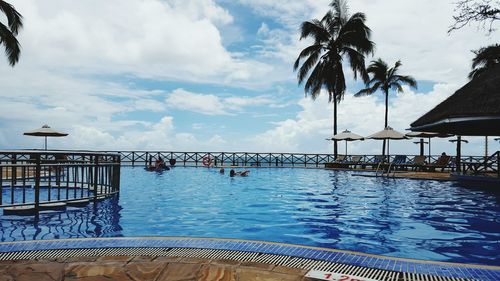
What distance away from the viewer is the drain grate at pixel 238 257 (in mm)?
4008

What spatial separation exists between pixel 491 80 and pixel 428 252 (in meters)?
10.9

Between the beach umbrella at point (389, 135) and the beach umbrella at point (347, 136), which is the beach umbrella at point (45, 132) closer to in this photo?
the beach umbrella at point (347, 136)

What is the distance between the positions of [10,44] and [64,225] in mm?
15668

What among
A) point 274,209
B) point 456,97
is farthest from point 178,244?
point 456,97

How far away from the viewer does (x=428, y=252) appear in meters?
5.75

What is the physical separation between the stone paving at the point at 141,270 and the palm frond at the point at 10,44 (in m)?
17.7

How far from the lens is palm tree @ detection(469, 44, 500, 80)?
30.8m

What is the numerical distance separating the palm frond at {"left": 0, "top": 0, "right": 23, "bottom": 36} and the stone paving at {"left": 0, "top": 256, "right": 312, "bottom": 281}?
724 inches

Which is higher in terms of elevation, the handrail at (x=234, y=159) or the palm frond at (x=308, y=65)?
the palm frond at (x=308, y=65)

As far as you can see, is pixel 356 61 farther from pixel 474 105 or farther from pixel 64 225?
pixel 64 225

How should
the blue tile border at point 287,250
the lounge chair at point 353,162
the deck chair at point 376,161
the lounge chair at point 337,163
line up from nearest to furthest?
the blue tile border at point 287,250 < the deck chair at point 376,161 < the lounge chair at point 353,162 < the lounge chair at point 337,163

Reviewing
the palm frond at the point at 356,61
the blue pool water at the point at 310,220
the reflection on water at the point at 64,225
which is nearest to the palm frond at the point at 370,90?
the palm frond at the point at 356,61

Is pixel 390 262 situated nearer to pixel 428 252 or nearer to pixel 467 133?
pixel 428 252

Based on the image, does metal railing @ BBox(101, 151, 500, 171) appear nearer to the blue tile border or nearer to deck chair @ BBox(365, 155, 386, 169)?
deck chair @ BBox(365, 155, 386, 169)
